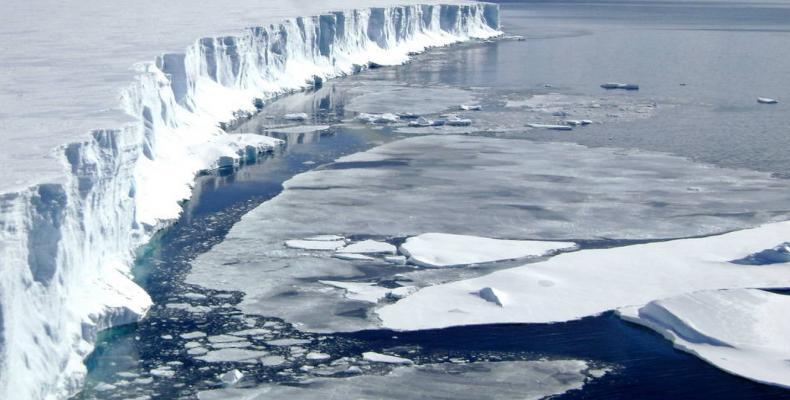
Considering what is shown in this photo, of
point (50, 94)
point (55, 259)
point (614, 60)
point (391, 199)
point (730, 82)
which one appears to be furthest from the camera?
point (614, 60)

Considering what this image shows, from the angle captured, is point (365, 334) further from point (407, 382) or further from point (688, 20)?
point (688, 20)

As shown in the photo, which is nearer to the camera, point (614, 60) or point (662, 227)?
point (662, 227)

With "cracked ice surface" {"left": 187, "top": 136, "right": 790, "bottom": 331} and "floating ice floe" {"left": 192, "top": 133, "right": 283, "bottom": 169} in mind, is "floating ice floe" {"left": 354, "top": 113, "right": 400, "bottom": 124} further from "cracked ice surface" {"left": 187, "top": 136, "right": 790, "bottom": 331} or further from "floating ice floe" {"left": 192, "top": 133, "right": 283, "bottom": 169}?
"cracked ice surface" {"left": 187, "top": 136, "right": 790, "bottom": 331}

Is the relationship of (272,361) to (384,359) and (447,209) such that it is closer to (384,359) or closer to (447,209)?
(384,359)

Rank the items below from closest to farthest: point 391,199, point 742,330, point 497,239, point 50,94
A: point 742,330
point 497,239
point 50,94
point 391,199

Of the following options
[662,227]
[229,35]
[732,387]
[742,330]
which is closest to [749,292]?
[742,330]

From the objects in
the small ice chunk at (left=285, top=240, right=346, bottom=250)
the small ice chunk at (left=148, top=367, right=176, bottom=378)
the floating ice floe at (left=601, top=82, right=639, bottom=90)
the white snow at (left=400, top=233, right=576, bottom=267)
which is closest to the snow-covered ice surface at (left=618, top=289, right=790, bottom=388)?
the white snow at (left=400, top=233, right=576, bottom=267)
